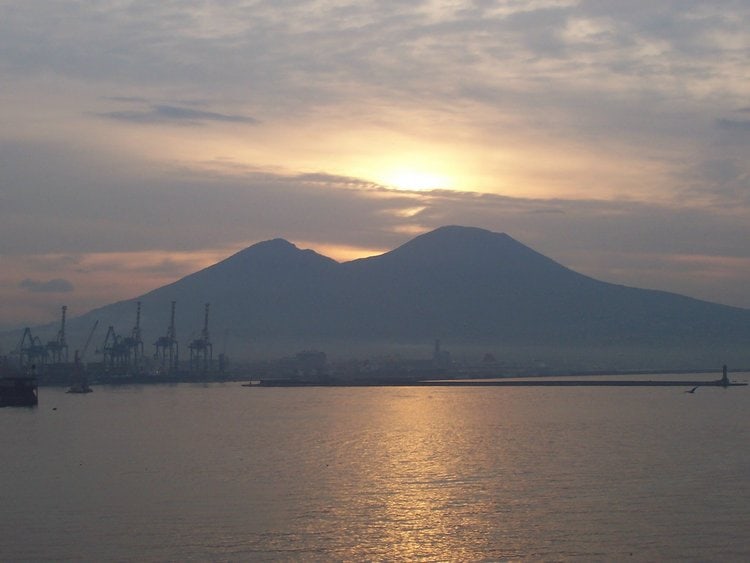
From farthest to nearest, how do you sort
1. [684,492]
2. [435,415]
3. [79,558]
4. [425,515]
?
[435,415]
[684,492]
[425,515]
[79,558]

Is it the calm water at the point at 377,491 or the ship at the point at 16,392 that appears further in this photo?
A: the ship at the point at 16,392

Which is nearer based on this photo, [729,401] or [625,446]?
[625,446]

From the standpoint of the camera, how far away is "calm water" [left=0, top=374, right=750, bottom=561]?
60.1 ft

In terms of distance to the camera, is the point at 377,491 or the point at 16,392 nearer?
the point at 377,491

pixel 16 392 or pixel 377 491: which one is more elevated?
pixel 16 392

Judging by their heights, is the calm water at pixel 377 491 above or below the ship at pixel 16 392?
below

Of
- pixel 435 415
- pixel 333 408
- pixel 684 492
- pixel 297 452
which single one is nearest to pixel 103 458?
pixel 297 452

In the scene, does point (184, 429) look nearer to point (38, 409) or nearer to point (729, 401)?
point (38, 409)

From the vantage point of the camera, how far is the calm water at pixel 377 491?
721 inches

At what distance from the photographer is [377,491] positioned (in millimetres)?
24062

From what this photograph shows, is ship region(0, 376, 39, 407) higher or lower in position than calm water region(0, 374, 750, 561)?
higher

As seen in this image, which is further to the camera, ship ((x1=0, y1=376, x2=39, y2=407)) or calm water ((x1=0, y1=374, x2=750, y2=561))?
ship ((x1=0, y1=376, x2=39, y2=407))

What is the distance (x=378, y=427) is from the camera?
44906mm

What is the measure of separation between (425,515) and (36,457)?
16.1 meters
